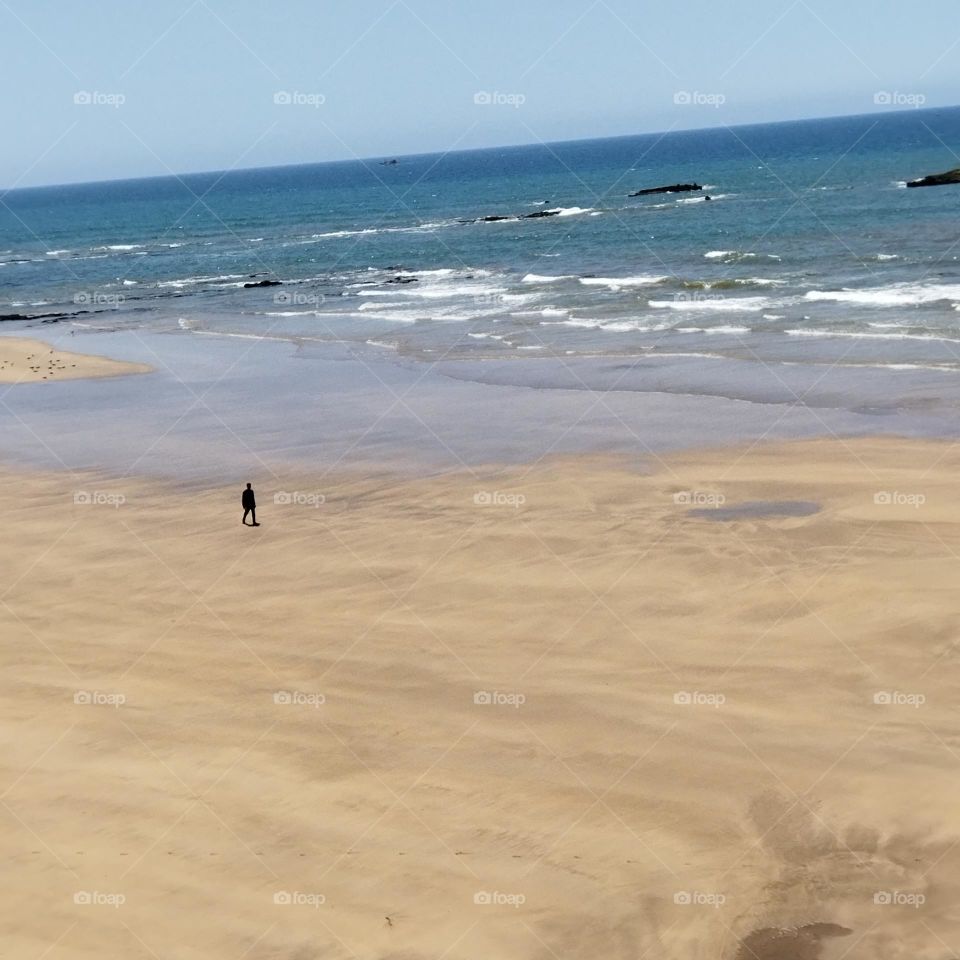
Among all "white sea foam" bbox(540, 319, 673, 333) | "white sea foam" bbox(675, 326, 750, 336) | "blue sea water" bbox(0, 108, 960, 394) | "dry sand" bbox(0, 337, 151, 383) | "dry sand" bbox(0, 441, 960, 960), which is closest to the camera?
"dry sand" bbox(0, 441, 960, 960)

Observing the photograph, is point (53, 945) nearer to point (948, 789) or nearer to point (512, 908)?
point (512, 908)

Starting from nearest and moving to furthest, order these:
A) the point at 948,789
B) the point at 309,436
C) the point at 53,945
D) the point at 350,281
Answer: the point at 53,945 → the point at 948,789 → the point at 309,436 → the point at 350,281

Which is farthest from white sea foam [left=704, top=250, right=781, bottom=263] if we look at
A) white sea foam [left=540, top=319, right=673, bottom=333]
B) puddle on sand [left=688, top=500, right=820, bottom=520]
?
puddle on sand [left=688, top=500, right=820, bottom=520]

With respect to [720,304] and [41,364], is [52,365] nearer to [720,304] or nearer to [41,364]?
[41,364]

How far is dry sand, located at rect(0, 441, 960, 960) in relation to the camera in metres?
8.55

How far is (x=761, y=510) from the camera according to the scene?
650 inches

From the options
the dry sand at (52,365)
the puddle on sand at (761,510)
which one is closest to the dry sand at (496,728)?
the puddle on sand at (761,510)

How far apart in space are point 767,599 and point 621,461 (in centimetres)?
623

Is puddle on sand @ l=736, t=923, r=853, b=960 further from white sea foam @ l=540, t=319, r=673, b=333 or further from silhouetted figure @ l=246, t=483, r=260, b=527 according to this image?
white sea foam @ l=540, t=319, r=673, b=333

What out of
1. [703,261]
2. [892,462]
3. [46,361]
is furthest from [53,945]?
[703,261]

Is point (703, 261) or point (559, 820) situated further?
point (703, 261)

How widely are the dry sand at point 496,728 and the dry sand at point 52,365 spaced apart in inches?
648

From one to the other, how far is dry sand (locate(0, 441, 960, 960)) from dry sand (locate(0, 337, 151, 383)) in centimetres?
1645

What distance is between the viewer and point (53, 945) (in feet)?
27.7
